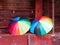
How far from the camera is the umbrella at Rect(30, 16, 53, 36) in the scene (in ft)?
19.5

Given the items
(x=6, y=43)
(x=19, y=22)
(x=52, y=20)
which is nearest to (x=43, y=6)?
(x=52, y=20)

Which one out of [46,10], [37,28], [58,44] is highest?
[46,10]

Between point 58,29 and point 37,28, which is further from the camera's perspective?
point 58,29

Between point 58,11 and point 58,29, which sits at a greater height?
point 58,11

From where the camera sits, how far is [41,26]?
596 cm

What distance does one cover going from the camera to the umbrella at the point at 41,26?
595cm

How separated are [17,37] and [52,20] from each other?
1.08m

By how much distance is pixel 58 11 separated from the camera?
661 centimetres

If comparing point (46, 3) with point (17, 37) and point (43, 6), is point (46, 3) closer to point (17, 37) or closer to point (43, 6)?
point (43, 6)

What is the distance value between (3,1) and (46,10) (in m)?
1.27

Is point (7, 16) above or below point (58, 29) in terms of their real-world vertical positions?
above

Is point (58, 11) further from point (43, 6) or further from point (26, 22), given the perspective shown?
Answer: point (26, 22)

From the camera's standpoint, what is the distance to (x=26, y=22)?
6.15 meters

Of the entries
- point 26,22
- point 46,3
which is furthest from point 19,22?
point 46,3
